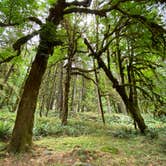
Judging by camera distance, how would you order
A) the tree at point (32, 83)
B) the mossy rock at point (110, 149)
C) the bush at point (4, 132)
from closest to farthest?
the tree at point (32, 83) → the mossy rock at point (110, 149) → the bush at point (4, 132)

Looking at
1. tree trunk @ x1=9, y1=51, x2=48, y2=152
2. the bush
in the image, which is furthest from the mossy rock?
the bush

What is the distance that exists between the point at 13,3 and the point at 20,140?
144 inches

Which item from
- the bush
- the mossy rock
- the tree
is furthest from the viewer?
the bush

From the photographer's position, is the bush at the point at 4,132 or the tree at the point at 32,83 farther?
the bush at the point at 4,132

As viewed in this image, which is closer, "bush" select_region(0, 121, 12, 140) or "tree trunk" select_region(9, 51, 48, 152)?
"tree trunk" select_region(9, 51, 48, 152)

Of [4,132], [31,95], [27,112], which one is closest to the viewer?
[27,112]

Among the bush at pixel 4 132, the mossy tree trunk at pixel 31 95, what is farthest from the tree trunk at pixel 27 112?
the bush at pixel 4 132

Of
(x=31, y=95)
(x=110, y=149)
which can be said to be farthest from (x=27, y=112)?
(x=110, y=149)

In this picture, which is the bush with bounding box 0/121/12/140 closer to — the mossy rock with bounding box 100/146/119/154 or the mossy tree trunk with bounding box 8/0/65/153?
the mossy tree trunk with bounding box 8/0/65/153

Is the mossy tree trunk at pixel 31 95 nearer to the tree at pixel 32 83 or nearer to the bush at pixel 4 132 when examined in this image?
the tree at pixel 32 83

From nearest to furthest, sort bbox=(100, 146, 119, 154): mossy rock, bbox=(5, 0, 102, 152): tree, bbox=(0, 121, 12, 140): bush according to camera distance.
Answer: bbox=(5, 0, 102, 152): tree → bbox=(100, 146, 119, 154): mossy rock → bbox=(0, 121, 12, 140): bush

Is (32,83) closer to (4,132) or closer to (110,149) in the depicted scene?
(4,132)

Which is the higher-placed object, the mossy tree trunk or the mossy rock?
the mossy tree trunk

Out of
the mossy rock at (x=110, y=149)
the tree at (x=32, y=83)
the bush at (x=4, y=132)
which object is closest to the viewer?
the tree at (x=32, y=83)
